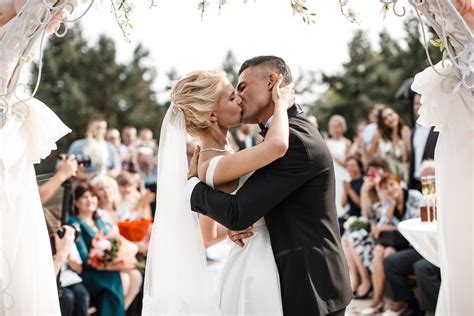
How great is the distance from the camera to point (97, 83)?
4006 cm

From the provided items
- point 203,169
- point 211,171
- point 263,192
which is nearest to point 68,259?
point 203,169

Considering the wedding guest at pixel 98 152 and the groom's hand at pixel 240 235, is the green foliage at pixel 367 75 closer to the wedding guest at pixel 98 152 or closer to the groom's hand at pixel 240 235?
the wedding guest at pixel 98 152

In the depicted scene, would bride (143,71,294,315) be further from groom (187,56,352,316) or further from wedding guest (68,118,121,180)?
wedding guest (68,118,121,180)

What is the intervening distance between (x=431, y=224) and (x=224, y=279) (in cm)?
273

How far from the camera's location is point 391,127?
29.7ft

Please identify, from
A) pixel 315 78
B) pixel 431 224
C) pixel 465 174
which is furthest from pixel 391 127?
pixel 315 78

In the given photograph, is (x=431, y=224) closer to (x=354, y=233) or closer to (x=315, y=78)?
(x=354, y=233)

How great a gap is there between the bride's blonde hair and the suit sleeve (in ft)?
1.61

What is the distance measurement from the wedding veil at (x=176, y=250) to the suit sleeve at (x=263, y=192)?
424 millimetres

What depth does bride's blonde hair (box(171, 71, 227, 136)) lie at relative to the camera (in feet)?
11.3

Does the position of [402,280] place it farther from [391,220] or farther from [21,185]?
[21,185]

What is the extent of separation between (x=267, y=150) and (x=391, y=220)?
14.5 feet

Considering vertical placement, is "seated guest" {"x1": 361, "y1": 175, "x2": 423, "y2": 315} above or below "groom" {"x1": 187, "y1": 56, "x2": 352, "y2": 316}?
below

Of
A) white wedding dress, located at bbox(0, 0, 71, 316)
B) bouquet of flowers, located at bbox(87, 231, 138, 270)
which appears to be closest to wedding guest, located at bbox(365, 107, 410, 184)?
bouquet of flowers, located at bbox(87, 231, 138, 270)
